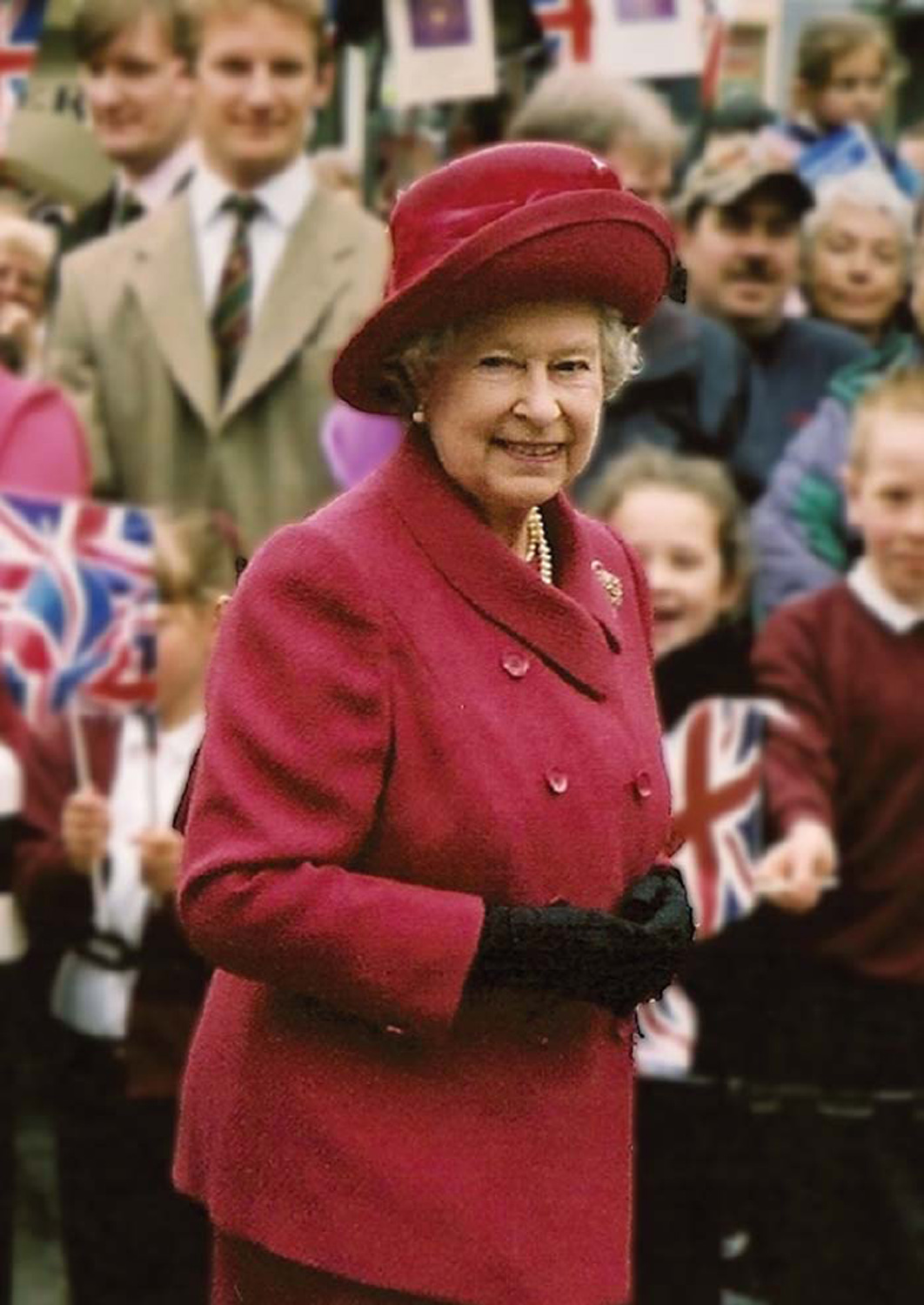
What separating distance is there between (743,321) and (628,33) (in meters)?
0.57

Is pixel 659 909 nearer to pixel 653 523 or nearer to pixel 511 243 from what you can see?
pixel 511 243

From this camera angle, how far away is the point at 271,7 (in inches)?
199

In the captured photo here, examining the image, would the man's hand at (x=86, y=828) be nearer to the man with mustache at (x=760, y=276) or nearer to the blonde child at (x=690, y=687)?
the blonde child at (x=690, y=687)

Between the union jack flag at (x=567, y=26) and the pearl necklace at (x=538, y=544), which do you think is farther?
the union jack flag at (x=567, y=26)

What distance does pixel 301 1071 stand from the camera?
2832 millimetres

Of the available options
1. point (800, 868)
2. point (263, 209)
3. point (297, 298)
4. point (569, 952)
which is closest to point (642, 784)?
point (569, 952)

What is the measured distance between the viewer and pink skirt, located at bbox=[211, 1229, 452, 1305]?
2.83 metres

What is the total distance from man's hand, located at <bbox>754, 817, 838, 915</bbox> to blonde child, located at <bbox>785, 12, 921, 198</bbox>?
1.18 meters

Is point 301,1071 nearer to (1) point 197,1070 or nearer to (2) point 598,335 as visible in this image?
(1) point 197,1070

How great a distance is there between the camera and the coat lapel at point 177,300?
510 centimetres

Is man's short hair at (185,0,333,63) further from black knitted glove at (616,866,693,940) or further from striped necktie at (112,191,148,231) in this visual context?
black knitted glove at (616,866,693,940)

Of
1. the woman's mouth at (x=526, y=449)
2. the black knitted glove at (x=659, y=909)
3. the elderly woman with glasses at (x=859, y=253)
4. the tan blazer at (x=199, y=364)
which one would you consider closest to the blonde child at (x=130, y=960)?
the tan blazer at (x=199, y=364)

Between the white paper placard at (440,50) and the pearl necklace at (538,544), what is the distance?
2.30 m

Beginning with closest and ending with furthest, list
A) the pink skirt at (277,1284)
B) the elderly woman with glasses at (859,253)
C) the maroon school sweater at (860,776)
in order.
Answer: the pink skirt at (277,1284)
the maroon school sweater at (860,776)
the elderly woman with glasses at (859,253)
